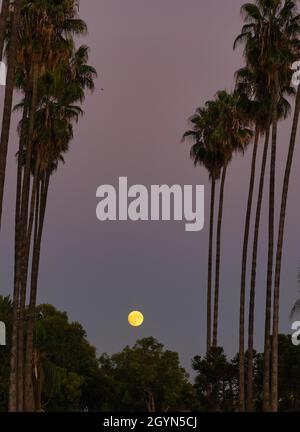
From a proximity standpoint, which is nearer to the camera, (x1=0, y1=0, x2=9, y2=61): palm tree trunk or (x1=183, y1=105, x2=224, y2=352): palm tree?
(x1=0, y1=0, x2=9, y2=61): palm tree trunk

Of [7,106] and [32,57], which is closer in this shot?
[7,106]

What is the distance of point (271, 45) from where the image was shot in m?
43.1

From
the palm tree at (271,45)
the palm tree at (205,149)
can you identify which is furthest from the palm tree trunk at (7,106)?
the palm tree at (205,149)

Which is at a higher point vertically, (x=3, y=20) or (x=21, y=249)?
(x=3, y=20)

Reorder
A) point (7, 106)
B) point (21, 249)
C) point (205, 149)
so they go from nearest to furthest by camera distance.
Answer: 1. point (7, 106)
2. point (21, 249)
3. point (205, 149)

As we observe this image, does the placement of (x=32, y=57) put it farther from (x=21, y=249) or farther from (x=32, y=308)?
(x=32, y=308)

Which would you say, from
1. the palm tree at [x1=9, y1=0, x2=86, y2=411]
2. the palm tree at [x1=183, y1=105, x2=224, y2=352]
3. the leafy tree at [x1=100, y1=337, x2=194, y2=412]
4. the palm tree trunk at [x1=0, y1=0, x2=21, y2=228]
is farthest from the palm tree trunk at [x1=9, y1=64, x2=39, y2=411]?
the leafy tree at [x1=100, y1=337, x2=194, y2=412]

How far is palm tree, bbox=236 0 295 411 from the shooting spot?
4294cm

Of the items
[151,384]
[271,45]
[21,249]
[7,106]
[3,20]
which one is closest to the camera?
[3,20]

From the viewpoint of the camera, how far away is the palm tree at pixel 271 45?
42.9 m

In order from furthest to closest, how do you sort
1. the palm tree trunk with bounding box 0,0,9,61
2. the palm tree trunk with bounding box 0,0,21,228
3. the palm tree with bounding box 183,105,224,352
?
the palm tree with bounding box 183,105,224,352 < the palm tree trunk with bounding box 0,0,21,228 < the palm tree trunk with bounding box 0,0,9,61

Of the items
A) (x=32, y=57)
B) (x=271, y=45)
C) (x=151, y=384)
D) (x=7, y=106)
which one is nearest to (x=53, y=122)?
(x=32, y=57)

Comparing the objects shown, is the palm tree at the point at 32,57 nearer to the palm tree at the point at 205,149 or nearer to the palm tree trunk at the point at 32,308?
the palm tree trunk at the point at 32,308

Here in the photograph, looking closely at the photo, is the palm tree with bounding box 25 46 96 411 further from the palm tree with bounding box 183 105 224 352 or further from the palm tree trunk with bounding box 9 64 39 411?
the palm tree with bounding box 183 105 224 352
